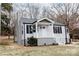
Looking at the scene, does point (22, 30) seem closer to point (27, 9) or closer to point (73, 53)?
point (27, 9)

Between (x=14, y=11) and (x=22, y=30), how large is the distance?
0.25m

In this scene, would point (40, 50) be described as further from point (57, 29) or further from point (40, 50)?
point (57, 29)

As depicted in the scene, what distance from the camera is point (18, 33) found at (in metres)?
3.36

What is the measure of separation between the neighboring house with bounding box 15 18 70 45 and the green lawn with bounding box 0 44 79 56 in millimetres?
61

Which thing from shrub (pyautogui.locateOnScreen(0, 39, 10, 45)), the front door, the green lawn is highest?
the front door

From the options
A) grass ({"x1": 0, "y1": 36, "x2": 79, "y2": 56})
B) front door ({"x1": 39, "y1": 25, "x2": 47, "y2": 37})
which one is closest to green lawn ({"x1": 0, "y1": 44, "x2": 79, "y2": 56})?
grass ({"x1": 0, "y1": 36, "x2": 79, "y2": 56})

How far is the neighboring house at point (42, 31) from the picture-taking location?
11.0 feet

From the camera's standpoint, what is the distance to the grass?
11.0ft

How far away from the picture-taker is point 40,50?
3.36m

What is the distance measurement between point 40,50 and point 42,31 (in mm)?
226

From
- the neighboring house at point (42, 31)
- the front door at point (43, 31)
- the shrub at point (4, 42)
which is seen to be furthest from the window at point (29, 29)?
the shrub at point (4, 42)

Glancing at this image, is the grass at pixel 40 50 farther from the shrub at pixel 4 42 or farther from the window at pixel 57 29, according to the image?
the window at pixel 57 29

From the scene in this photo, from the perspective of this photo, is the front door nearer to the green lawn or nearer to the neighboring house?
the neighboring house

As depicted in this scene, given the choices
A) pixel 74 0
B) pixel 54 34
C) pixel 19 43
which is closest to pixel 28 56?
pixel 19 43
